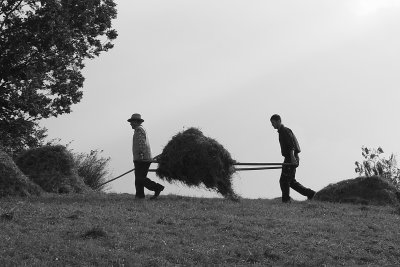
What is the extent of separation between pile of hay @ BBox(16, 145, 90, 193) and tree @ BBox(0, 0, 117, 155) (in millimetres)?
7265

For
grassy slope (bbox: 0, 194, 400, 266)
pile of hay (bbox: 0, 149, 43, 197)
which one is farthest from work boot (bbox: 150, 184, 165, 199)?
pile of hay (bbox: 0, 149, 43, 197)

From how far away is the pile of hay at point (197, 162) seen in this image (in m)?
19.1

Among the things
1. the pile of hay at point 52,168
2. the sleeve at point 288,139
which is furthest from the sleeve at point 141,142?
the sleeve at point 288,139

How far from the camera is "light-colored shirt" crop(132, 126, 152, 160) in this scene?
18641mm

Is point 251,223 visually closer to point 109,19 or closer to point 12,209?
point 12,209

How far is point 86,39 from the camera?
3053 centimetres

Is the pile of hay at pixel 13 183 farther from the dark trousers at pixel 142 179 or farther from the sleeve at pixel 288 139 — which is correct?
the sleeve at pixel 288 139

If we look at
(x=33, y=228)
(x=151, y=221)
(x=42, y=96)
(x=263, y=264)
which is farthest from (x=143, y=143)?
(x=42, y=96)

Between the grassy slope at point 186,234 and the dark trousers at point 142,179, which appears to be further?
the dark trousers at point 142,179

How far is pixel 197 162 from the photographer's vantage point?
19172mm

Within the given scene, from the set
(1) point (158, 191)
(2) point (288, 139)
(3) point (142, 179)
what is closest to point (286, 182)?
(2) point (288, 139)

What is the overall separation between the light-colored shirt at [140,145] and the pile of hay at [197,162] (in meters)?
0.79

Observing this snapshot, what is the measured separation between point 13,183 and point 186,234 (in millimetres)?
6563

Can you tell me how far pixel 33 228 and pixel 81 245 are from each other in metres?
1.41
